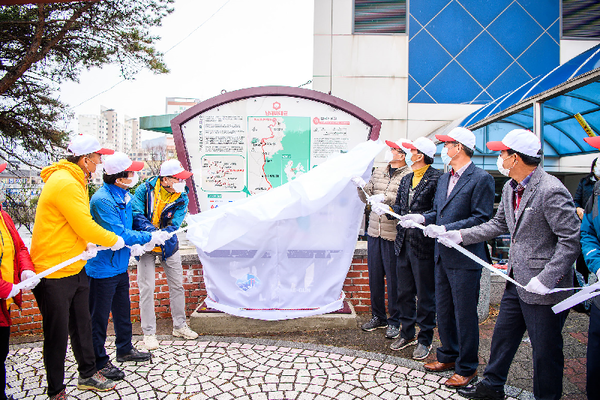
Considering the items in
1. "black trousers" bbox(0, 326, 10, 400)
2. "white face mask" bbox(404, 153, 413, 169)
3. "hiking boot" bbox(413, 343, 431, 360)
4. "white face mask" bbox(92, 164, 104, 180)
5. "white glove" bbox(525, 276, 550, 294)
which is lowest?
"hiking boot" bbox(413, 343, 431, 360)

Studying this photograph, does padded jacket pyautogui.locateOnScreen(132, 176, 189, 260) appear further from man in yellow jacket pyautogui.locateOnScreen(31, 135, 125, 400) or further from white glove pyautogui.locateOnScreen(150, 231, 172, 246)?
man in yellow jacket pyautogui.locateOnScreen(31, 135, 125, 400)

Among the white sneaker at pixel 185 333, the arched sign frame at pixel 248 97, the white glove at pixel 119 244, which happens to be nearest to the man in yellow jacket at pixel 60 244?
the white glove at pixel 119 244

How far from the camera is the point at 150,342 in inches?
155

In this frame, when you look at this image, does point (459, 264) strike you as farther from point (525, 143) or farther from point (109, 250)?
point (109, 250)

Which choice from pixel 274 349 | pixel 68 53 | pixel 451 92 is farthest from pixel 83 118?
pixel 274 349

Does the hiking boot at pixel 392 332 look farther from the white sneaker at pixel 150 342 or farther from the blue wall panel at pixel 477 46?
the blue wall panel at pixel 477 46

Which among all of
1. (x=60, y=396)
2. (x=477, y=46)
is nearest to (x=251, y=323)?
(x=60, y=396)

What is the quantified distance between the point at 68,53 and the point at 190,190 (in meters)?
5.70

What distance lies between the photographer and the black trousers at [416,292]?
3.79m

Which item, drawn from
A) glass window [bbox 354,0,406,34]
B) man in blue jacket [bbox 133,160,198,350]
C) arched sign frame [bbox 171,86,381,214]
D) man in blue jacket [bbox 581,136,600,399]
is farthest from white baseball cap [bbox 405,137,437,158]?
glass window [bbox 354,0,406,34]

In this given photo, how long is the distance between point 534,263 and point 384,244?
173 centimetres

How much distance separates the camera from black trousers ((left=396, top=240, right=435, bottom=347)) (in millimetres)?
3795

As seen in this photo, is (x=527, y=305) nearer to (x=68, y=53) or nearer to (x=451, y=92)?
(x=451, y=92)

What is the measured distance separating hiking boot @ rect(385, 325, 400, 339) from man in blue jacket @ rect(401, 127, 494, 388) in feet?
2.33
